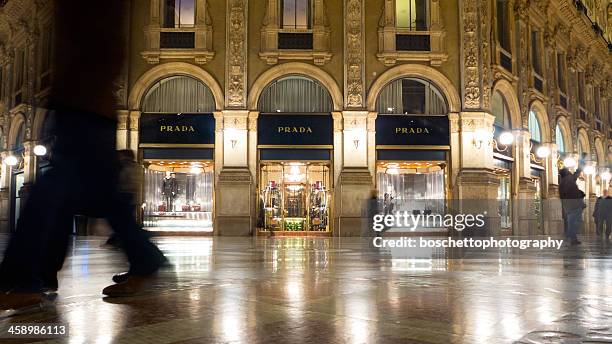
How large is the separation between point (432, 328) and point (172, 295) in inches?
72.5

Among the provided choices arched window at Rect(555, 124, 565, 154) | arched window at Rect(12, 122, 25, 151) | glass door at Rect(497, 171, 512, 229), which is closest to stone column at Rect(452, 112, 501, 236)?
glass door at Rect(497, 171, 512, 229)

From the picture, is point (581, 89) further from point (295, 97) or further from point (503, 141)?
point (295, 97)

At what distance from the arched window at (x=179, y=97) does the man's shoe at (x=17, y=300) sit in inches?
715

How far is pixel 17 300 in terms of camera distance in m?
3.41

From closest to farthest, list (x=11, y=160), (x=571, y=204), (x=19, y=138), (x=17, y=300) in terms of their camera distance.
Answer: (x=17, y=300) < (x=571, y=204) < (x=11, y=160) < (x=19, y=138)

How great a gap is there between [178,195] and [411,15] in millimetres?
11090

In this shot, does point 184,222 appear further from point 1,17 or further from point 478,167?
point 1,17

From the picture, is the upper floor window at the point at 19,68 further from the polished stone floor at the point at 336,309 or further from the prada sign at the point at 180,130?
the polished stone floor at the point at 336,309

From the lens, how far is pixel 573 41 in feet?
110

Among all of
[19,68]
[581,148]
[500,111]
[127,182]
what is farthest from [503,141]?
[19,68]

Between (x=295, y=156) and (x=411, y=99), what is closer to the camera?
(x=295, y=156)

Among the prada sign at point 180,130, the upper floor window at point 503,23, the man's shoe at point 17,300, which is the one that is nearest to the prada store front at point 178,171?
the prada sign at point 180,130

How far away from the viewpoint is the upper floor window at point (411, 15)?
2197 centimetres

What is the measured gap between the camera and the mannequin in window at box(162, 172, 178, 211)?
2203cm
